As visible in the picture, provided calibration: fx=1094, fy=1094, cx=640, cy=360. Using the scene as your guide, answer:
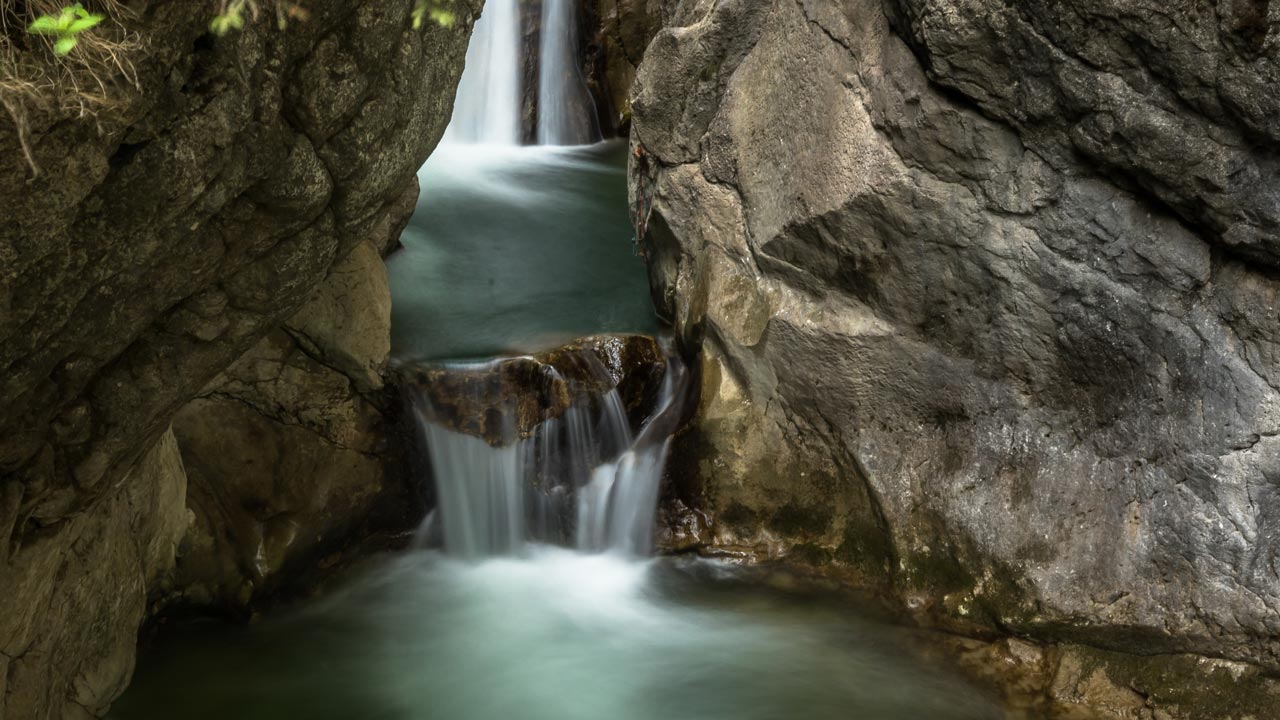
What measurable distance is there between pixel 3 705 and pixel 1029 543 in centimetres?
382

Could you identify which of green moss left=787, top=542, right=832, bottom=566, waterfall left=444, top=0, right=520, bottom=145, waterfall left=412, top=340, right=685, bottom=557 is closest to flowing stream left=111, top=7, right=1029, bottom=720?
waterfall left=412, top=340, right=685, bottom=557

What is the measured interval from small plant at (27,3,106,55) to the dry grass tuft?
3cm

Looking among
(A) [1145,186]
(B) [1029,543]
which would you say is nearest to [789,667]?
(B) [1029,543]

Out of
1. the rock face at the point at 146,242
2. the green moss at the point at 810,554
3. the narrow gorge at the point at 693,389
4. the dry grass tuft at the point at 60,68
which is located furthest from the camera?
the green moss at the point at 810,554

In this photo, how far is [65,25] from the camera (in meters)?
2.04

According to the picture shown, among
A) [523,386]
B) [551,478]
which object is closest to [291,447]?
[523,386]

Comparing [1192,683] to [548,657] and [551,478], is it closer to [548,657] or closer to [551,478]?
[548,657]

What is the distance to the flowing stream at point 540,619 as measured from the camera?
183 inches

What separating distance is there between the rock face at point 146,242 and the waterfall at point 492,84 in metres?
7.13

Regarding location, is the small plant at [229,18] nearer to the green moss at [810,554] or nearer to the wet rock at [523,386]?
the wet rock at [523,386]

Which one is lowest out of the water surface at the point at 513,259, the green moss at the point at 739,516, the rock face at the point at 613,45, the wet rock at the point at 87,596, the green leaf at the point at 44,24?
the green moss at the point at 739,516

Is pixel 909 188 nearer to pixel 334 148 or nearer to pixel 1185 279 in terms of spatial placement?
pixel 1185 279

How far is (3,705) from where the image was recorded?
10.5 ft

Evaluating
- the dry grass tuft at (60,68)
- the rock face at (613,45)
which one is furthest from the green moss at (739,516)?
the rock face at (613,45)
